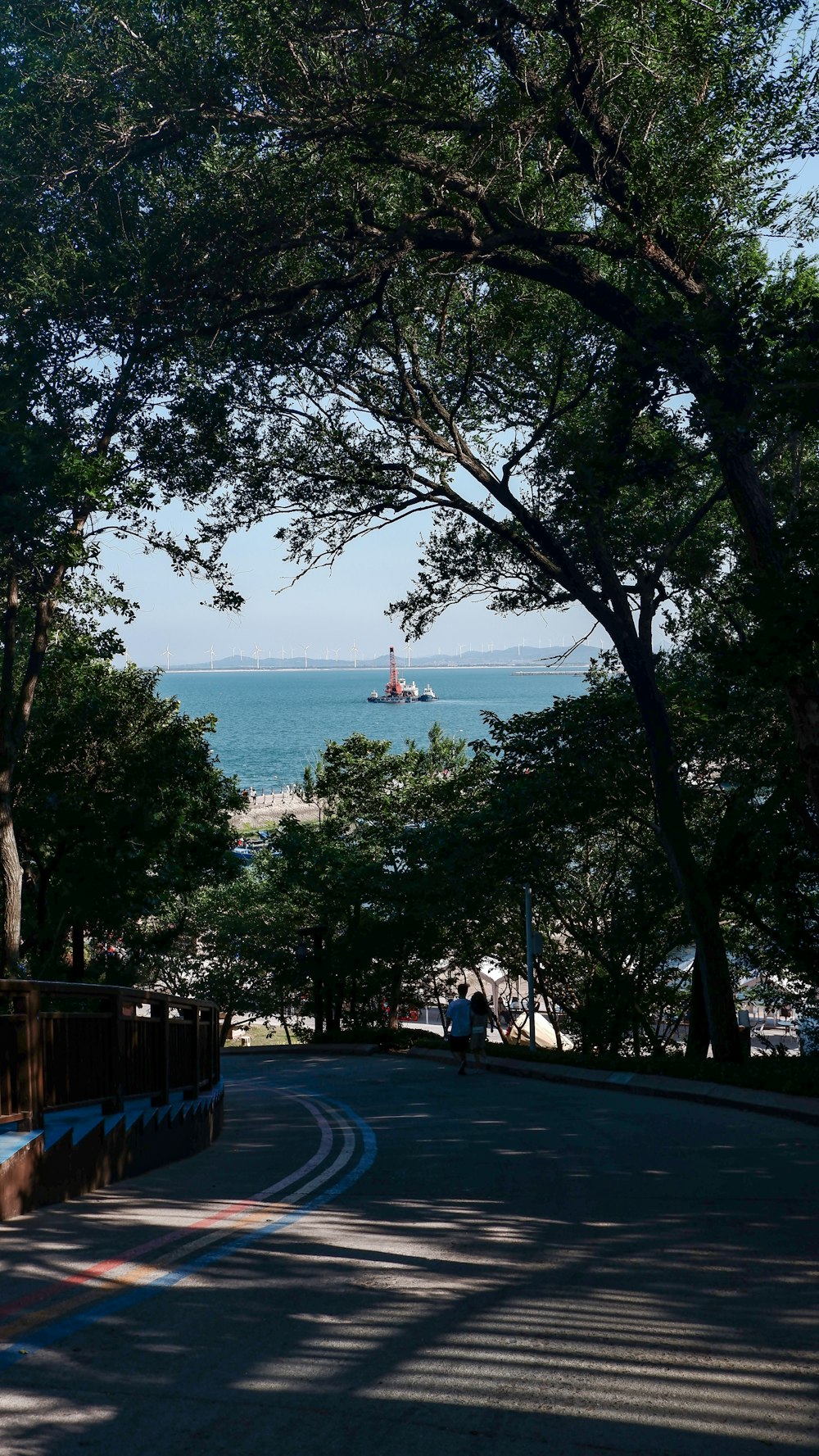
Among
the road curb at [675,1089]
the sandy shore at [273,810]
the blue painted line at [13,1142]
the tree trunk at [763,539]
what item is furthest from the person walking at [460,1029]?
the sandy shore at [273,810]

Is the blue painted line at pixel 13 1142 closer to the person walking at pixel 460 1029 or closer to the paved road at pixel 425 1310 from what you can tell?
the paved road at pixel 425 1310

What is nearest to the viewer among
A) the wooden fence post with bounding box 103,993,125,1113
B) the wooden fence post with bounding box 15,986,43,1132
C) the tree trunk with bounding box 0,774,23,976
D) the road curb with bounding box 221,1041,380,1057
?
the wooden fence post with bounding box 15,986,43,1132

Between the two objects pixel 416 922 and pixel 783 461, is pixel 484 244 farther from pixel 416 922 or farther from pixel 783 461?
pixel 416 922

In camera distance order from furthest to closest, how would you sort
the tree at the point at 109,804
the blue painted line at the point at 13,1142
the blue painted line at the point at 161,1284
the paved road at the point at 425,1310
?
the tree at the point at 109,804 < the blue painted line at the point at 13,1142 < the blue painted line at the point at 161,1284 < the paved road at the point at 425,1310

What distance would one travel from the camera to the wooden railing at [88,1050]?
8766mm

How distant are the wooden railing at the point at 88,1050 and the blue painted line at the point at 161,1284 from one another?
71.9 inches

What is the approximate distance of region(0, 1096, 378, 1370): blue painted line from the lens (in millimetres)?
5207

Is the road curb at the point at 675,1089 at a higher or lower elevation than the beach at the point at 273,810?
lower

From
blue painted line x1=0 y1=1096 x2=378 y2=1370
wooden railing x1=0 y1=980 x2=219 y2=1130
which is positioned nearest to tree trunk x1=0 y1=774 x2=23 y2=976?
wooden railing x1=0 y1=980 x2=219 y2=1130

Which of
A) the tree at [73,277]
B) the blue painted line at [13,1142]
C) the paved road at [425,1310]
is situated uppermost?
the tree at [73,277]

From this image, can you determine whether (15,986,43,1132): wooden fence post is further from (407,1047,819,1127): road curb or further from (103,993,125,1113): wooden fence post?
(407,1047,819,1127): road curb

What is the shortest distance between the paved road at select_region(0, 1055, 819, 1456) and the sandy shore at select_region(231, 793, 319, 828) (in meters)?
108

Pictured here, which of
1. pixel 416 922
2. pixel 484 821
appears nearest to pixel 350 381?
pixel 484 821

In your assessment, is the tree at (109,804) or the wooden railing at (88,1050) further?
the tree at (109,804)
